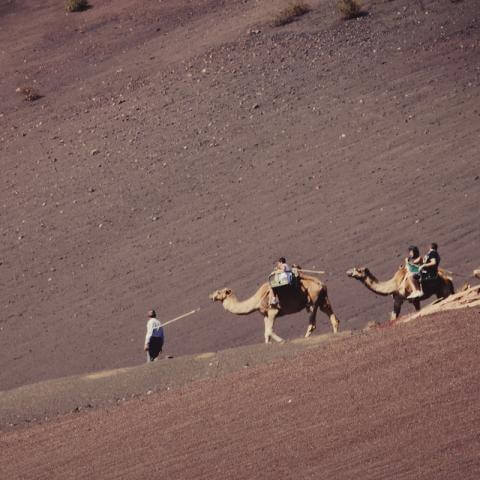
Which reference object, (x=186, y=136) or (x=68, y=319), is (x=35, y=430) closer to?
(x=68, y=319)

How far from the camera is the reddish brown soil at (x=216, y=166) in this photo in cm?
2969

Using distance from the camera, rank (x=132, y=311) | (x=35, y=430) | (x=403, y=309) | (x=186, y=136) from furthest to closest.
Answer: (x=186, y=136)
(x=132, y=311)
(x=403, y=309)
(x=35, y=430)

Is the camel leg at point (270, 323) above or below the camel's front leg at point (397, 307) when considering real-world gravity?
above

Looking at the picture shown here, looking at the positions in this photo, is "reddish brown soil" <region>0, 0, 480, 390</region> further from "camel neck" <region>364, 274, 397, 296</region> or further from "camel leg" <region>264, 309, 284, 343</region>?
"camel leg" <region>264, 309, 284, 343</region>

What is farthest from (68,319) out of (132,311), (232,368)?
(232,368)

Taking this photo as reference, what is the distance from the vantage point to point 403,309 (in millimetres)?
27234

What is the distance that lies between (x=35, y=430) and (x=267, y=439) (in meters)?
4.11

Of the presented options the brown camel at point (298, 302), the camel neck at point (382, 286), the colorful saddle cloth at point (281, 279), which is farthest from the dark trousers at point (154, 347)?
the camel neck at point (382, 286)

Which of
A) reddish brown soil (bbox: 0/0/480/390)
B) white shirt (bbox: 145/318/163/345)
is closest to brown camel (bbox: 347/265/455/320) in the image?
reddish brown soil (bbox: 0/0/480/390)

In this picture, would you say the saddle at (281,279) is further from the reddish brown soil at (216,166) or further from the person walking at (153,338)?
the reddish brown soil at (216,166)

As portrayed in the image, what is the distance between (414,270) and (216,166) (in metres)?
12.0

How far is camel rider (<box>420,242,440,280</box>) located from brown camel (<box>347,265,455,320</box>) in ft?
0.37

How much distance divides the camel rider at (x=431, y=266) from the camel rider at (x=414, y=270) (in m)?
0.16

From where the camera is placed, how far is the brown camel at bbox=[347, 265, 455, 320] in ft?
74.9
